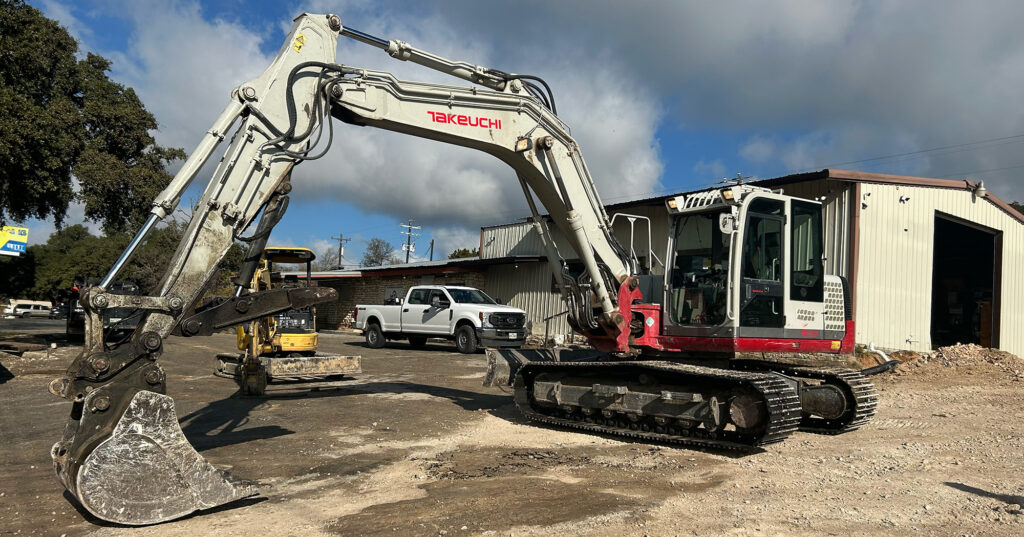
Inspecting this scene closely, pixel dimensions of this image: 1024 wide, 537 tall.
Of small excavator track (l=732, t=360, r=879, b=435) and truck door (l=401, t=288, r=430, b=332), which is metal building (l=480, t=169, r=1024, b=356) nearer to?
small excavator track (l=732, t=360, r=879, b=435)

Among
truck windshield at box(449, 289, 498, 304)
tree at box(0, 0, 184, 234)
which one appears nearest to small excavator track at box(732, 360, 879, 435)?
truck windshield at box(449, 289, 498, 304)

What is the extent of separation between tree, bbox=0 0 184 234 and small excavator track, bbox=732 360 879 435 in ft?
49.5

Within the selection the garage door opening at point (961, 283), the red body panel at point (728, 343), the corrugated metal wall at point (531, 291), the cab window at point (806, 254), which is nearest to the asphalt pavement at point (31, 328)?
the corrugated metal wall at point (531, 291)

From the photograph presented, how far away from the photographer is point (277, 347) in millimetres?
12930

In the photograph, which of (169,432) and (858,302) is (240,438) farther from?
(858,302)

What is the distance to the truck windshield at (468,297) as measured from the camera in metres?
20.8

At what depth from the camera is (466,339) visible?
20078mm

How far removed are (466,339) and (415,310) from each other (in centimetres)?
242

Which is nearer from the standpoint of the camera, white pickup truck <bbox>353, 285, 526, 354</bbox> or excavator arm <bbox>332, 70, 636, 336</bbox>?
excavator arm <bbox>332, 70, 636, 336</bbox>

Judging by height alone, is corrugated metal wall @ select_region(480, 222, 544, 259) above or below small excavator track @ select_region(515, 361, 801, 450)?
above

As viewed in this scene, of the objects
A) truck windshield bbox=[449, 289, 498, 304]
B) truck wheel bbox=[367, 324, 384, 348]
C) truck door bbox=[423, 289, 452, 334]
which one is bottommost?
truck wheel bbox=[367, 324, 384, 348]

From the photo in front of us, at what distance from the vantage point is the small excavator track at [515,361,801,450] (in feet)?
22.4

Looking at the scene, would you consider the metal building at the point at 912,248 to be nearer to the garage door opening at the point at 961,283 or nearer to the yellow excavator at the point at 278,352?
the garage door opening at the point at 961,283

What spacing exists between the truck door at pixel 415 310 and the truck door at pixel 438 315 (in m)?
0.13
